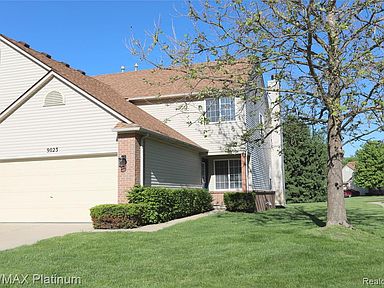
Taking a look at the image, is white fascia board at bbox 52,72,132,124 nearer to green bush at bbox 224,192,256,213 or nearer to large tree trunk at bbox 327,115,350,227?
green bush at bbox 224,192,256,213

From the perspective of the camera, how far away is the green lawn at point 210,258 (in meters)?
6.79

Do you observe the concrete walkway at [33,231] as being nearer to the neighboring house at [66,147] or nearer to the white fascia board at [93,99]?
the neighboring house at [66,147]

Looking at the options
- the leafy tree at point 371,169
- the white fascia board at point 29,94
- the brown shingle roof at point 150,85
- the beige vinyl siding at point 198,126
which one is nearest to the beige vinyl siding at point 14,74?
the white fascia board at point 29,94

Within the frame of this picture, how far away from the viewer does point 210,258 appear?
828cm

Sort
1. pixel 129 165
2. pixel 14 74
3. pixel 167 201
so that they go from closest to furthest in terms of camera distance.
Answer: pixel 129 165 < pixel 167 201 < pixel 14 74

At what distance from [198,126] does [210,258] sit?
44.7 ft

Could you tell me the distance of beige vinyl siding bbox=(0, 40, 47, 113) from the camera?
18.8 meters

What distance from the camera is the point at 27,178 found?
54.9 ft

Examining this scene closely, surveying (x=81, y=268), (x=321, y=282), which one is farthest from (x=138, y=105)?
(x=321, y=282)

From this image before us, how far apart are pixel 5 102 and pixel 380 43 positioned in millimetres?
15506

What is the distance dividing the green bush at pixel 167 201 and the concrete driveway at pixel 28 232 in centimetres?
192

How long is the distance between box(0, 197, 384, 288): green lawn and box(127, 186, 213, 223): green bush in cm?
285

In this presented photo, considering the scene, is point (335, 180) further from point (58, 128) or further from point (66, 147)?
point (58, 128)

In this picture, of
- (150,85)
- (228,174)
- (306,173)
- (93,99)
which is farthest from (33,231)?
(306,173)
